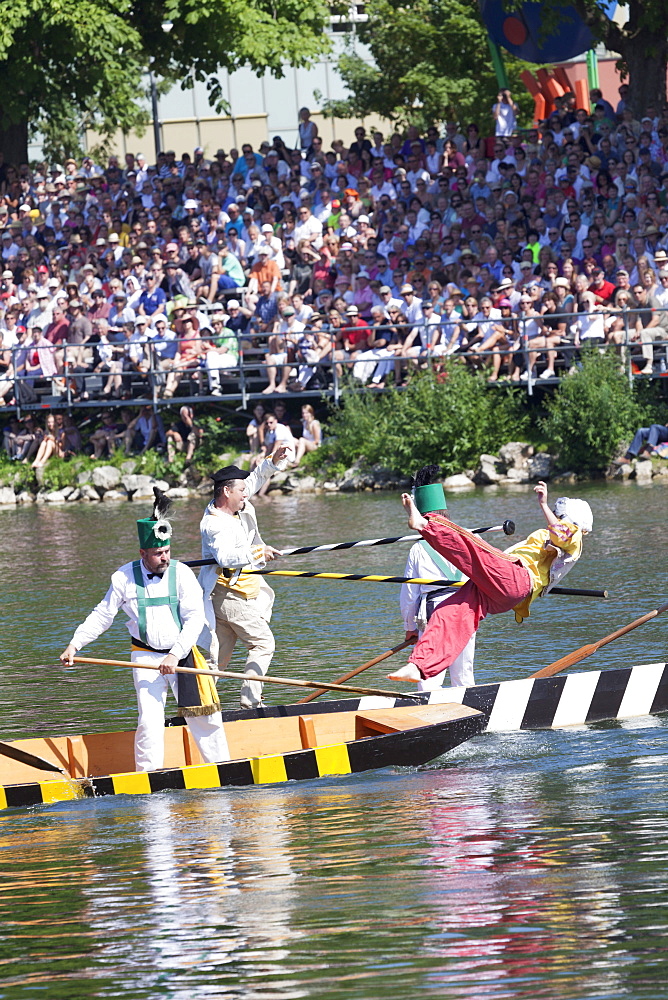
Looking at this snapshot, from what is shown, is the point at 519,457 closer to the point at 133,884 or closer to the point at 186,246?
the point at 186,246

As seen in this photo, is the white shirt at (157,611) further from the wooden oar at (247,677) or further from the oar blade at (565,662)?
the oar blade at (565,662)

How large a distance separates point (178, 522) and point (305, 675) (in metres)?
9.91

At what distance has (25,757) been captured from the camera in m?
9.36

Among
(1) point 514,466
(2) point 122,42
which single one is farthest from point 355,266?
(2) point 122,42

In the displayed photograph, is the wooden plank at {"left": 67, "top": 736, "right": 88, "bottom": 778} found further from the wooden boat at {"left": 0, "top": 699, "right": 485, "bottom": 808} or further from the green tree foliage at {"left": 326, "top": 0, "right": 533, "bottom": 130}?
the green tree foliage at {"left": 326, "top": 0, "right": 533, "bottom": 130}

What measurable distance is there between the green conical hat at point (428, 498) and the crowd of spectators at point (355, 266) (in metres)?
12.2

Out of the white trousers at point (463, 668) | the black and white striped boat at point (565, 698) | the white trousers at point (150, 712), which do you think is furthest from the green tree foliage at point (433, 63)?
the white trousers at point (150, 712)

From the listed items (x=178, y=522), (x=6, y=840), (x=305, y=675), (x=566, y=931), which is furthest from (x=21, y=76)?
(x=566, y=931)

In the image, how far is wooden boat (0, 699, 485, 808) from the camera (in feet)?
29.9

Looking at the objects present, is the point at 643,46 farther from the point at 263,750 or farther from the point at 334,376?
the point at 263,750

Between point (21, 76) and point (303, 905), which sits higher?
point (21, 76)

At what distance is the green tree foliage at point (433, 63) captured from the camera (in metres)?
40.7

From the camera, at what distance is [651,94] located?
1036 inches

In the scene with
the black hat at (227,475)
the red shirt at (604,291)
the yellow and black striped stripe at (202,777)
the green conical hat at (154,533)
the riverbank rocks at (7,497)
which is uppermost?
the red shirt at (604,291)
